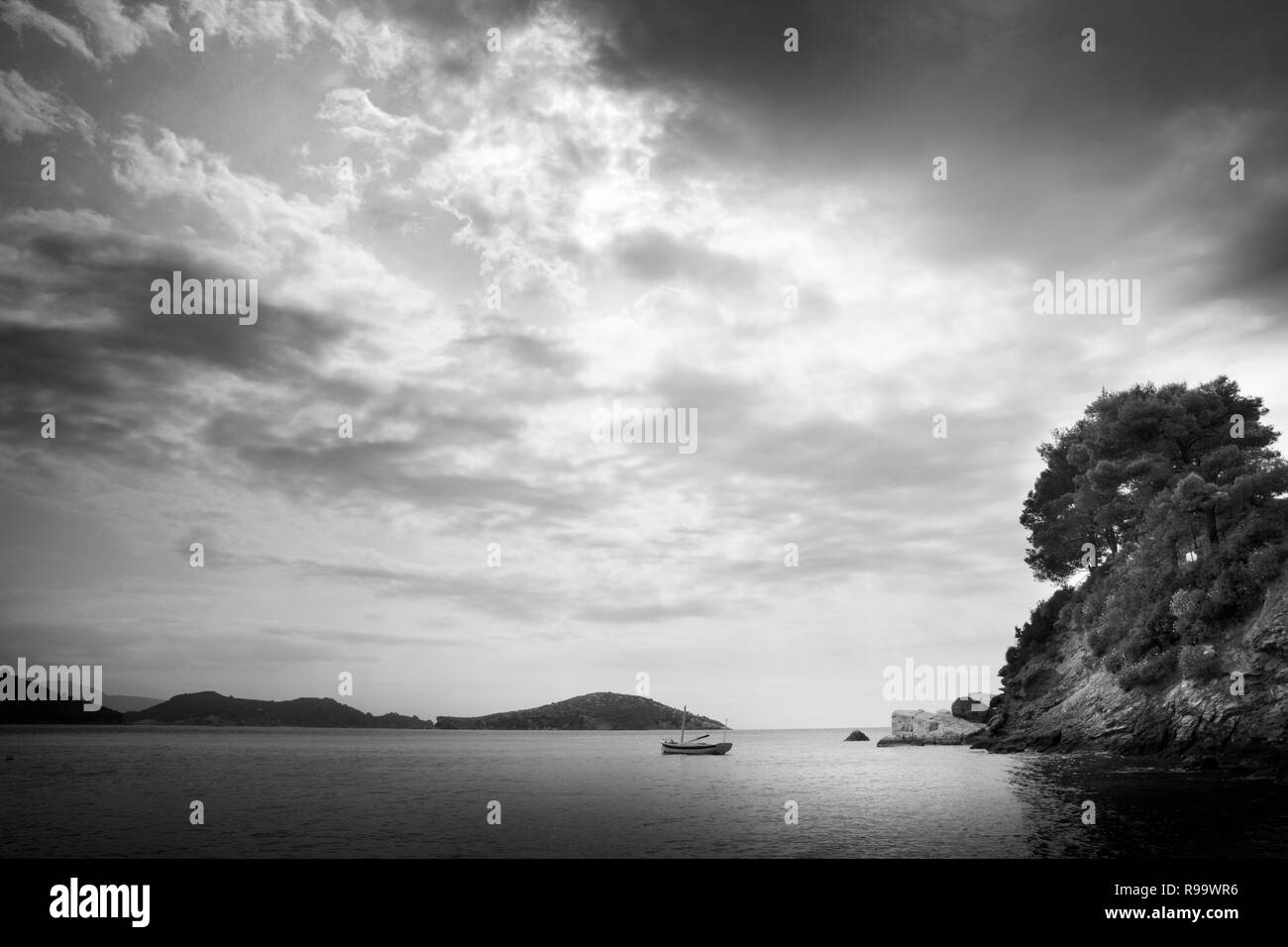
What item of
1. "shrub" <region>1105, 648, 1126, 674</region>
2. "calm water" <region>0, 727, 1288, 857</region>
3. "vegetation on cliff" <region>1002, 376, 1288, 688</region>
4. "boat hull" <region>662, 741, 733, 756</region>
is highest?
"vegetation on cliff" <region>1002, 376, 1288, 688</region>

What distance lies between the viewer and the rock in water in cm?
12213

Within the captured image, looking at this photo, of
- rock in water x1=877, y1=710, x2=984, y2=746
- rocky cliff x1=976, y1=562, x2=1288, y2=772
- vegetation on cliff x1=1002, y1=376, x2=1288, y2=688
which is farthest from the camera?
rock in water x1=877, y1=710, x2=984, y2=746

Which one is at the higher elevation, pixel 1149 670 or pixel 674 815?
pixel 1149 670

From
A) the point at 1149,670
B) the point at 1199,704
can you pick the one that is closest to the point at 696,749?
the point at 1149,670

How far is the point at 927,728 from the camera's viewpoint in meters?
132

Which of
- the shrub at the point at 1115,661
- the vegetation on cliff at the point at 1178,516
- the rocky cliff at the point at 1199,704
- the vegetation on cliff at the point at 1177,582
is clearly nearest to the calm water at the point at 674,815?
the rocky cliff at the point at 1199,704

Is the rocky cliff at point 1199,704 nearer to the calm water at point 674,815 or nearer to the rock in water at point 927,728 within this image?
the calm water at point 674,815

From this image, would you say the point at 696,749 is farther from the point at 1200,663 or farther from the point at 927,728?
the point at 1200,663

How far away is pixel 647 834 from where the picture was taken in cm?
3381

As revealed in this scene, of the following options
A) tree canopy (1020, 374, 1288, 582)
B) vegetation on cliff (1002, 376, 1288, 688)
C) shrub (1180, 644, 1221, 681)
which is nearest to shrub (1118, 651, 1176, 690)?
vegetation on cliff (1002, 376, 1288, 688)

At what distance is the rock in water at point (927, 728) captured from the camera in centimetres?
12213

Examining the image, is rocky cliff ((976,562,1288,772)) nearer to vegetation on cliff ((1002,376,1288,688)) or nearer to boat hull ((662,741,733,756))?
vegetation on cliff ((1002,376,1288,688))

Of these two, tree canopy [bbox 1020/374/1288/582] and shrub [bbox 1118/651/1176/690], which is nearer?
tree canopy [bbox 1020/374/1288/582]
